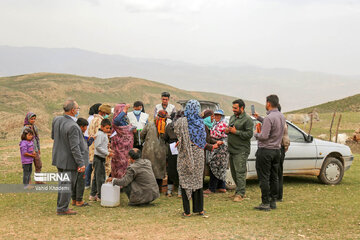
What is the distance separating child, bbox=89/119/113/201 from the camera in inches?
276

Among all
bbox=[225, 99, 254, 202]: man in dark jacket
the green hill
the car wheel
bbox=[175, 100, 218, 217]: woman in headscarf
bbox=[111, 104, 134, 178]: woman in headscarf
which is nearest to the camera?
bbox=[175, 100, 218, 217]: woman in headscarf

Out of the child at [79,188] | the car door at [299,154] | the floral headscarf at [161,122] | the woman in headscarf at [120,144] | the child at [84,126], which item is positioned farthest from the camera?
the car door at [299,154]

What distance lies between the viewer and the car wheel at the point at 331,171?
29.7ft

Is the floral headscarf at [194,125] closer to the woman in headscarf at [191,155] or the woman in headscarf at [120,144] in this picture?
the woman in headscarf at [191,155]

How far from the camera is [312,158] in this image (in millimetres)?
8883

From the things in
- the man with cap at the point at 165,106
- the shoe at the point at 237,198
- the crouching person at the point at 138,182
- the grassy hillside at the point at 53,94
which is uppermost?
the grassy hillside at the point at 53,94

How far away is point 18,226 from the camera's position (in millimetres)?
5398

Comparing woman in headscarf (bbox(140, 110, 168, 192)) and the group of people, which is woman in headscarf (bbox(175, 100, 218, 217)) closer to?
the group of people

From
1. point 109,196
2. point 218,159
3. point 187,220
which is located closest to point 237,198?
point 218,159

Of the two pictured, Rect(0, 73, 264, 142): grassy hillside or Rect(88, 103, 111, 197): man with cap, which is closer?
Rect(88, 103, 111, 197): man with cap

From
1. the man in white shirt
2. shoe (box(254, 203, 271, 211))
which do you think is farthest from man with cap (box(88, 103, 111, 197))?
shoe (box(254, 203, 271, 211))

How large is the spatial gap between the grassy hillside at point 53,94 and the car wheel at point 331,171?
1083 inches

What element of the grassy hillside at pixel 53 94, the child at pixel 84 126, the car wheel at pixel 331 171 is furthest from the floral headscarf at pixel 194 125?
the grassy hillside at pixel 53 94

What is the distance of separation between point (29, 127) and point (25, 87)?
4588 centimetres
